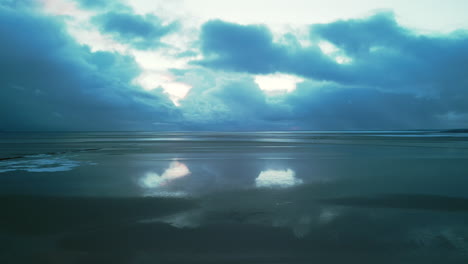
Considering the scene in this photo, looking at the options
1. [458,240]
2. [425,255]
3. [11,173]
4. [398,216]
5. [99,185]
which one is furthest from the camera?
[11,173]

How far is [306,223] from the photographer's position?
8445mm

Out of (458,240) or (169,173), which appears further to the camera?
(169,173)

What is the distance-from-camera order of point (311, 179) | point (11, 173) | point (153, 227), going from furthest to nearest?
1. point (11, 173)
2. point (311, 179)
3. point (153, 227)

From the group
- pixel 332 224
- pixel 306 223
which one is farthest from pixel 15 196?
pixel 332 224

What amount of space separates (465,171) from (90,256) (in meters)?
21.5

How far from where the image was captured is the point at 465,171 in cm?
1805

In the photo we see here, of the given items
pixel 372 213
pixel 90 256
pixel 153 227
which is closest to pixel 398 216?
pixel 372 213

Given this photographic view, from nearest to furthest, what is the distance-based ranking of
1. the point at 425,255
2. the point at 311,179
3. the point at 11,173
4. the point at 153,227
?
1. the point at 425,255
2. the point at 153,227
3. the point at 311,179
4. the point at 11,173

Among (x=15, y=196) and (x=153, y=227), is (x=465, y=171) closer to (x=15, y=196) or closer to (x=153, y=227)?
(x=153, y=227)

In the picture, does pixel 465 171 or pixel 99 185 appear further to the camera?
pixel 465 171

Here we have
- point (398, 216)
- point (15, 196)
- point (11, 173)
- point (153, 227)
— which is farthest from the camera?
point (11, 173)

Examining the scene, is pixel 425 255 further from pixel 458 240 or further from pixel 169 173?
pixel 169 173

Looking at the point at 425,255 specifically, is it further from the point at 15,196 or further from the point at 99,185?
the point at 15,196

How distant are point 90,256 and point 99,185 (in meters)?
8.64
